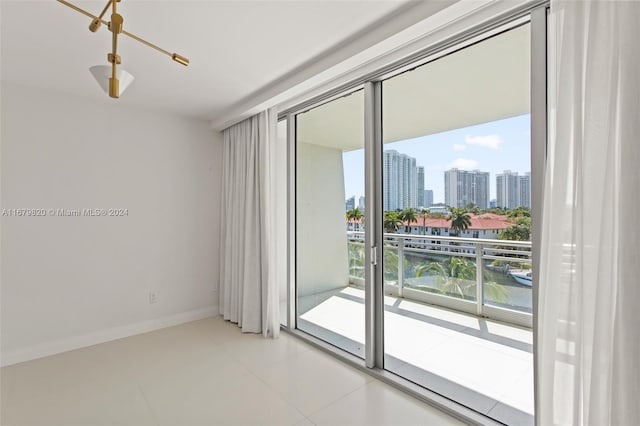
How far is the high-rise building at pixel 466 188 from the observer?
80.9 inches

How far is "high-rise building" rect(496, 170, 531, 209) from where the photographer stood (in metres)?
1.84

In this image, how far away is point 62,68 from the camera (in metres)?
2.54

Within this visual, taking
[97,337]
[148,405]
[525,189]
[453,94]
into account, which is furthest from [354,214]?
[97,337]

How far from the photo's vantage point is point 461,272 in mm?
2221

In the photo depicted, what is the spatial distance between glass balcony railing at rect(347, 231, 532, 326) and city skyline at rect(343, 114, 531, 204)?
34cm

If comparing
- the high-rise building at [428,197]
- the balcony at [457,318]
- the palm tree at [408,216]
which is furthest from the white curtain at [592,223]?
the palm tree at [408,216]

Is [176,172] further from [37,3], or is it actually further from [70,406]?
[70,406]

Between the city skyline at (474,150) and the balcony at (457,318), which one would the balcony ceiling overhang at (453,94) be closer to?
the city skyline at (474,150)

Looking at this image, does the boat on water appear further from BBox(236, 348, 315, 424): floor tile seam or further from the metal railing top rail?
BBox(236, 348, 315, 424): floor tile seam

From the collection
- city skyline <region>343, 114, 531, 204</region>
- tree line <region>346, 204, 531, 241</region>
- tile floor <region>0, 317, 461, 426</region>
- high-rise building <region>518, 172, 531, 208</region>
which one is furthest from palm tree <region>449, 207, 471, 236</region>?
tile floor <region>0, 317, 461, 426</region>


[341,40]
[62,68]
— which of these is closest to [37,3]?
[62,68]

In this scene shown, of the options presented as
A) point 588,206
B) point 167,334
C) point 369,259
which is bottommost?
point 167,334

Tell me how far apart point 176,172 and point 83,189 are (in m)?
0.94

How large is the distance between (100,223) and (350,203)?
2.63 meters
